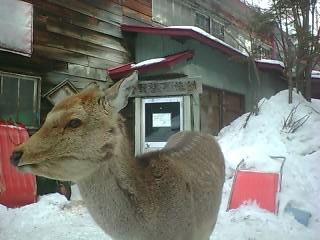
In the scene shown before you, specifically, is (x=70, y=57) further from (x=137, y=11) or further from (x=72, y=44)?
(x=137, y=11)

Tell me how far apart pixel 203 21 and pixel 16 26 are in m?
8.94

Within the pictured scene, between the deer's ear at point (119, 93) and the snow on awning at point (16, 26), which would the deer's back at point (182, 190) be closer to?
the deer's ear at point (119, 93)

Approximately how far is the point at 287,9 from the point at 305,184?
19.9 feet

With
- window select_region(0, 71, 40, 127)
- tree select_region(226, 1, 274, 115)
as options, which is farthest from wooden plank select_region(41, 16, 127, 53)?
tree select_region(226, 1, 274, 115)

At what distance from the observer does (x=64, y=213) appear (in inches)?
248

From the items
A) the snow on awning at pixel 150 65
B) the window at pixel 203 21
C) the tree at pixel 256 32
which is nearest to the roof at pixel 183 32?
the snow on awning at pixel 150 65

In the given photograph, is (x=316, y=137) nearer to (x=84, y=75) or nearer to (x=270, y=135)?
(x=270, y=135)

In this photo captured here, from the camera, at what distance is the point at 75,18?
9391 millimetres

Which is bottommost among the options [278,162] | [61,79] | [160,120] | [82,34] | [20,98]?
[278,162]

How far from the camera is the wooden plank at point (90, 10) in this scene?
30.2 feet

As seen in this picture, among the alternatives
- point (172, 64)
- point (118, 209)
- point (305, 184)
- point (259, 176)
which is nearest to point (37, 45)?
point (172, 64)

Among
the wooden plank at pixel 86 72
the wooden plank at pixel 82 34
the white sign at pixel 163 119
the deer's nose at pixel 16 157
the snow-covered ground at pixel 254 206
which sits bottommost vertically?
the snow-covered ground at pixel 254 206

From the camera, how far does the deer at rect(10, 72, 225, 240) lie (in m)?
2.59

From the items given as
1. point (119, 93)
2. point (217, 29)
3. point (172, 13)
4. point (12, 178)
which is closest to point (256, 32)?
point (172, 13)
